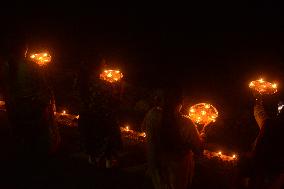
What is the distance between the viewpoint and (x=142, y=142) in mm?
7715

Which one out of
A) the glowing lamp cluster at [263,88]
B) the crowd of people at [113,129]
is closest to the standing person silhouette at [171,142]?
the crowd of people at [113,129]

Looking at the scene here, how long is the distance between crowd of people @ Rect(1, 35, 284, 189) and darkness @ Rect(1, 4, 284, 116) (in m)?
4.29

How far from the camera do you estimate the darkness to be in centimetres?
1180

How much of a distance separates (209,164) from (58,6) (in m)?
9.76

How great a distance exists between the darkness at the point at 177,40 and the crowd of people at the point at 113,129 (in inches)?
169

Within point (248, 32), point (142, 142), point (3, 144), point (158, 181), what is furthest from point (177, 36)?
point (158, 181)

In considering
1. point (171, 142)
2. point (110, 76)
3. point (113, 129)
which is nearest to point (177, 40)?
point (110, 76)

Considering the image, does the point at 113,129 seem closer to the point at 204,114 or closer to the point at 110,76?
the point at 110,76

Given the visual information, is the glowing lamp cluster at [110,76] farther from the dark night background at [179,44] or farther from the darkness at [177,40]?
the darkness at [177,40]

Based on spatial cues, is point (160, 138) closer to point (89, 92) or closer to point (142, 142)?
point (89, 92)

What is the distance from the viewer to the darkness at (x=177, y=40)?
11.8 meters

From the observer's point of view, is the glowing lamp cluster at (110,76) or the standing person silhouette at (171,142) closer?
the standing person silhouette at (171,142)

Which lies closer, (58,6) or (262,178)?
(262,178)

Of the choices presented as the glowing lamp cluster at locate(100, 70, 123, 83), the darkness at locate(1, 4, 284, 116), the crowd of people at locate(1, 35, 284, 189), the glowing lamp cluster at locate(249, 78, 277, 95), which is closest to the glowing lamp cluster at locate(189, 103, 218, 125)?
the crowd of people at locate(1, 35, 284, 189)
